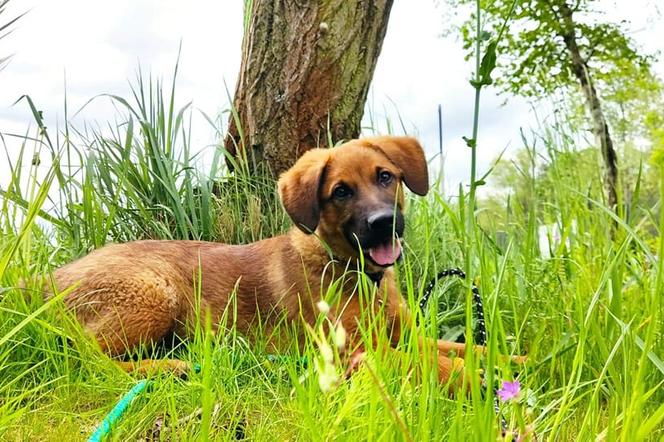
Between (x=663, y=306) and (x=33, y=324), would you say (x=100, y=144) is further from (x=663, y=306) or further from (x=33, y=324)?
(x=663, y=306)

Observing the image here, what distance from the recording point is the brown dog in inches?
131

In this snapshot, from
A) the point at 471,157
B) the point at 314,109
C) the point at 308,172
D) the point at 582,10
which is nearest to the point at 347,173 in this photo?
the point at 308,172

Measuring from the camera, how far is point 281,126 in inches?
197

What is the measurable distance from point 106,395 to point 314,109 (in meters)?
2.98

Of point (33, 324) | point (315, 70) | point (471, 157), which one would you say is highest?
point (315, 70)

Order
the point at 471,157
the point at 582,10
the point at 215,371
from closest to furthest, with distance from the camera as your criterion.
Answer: the point at 471,157
the point at 215,371
the point at 582,10

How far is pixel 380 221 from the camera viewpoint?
10.8 ft

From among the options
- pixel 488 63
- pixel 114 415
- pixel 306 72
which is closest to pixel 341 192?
pixel 306 72

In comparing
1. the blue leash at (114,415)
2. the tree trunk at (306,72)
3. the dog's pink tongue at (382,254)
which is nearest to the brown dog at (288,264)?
the dog's pink tongue at (382,254)

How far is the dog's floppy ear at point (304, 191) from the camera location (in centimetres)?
351

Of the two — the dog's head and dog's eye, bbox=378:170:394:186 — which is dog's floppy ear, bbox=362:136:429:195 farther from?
dog's eye, bbox=378:170:394:186

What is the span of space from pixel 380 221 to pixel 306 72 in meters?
2.02

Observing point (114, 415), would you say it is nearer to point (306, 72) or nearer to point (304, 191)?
point (304, 191)

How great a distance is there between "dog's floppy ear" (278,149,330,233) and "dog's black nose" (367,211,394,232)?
33 cm
